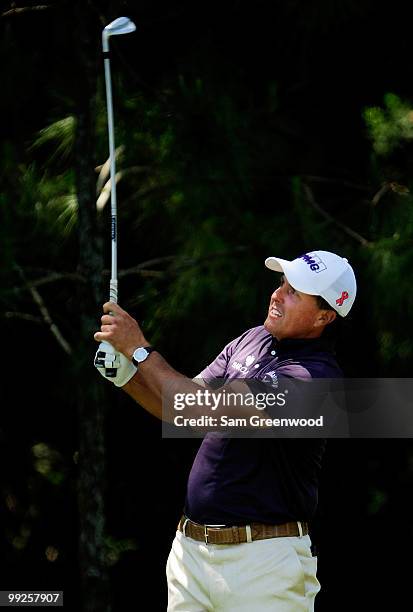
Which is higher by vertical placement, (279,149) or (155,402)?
(279,149)

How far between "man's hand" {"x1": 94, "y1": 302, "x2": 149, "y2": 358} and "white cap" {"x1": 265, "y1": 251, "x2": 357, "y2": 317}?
18.0 inches

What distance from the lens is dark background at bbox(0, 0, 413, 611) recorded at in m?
4.20

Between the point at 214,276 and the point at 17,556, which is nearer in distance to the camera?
the point at 214,276

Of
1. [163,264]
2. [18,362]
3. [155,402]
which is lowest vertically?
[155,402]

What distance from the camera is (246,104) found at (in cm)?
453

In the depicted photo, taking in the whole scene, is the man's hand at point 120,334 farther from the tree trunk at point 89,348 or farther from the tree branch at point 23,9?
the tree branch at point 23,9

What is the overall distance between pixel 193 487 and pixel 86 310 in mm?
1615

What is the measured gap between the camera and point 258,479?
2840mm

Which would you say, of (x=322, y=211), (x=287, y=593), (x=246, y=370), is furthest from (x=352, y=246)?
(x=287, y=593)

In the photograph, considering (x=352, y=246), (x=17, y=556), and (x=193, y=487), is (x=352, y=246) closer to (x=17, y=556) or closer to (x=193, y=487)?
(x=193, y=487)

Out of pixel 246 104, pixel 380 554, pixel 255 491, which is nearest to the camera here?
pixel 255 491

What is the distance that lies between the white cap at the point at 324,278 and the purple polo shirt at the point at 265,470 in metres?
0.13

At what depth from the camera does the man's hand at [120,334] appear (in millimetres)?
2811

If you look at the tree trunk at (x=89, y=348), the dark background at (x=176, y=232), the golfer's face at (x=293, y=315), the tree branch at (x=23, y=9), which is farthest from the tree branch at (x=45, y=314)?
the golfer's face at (x=293, y=315)
